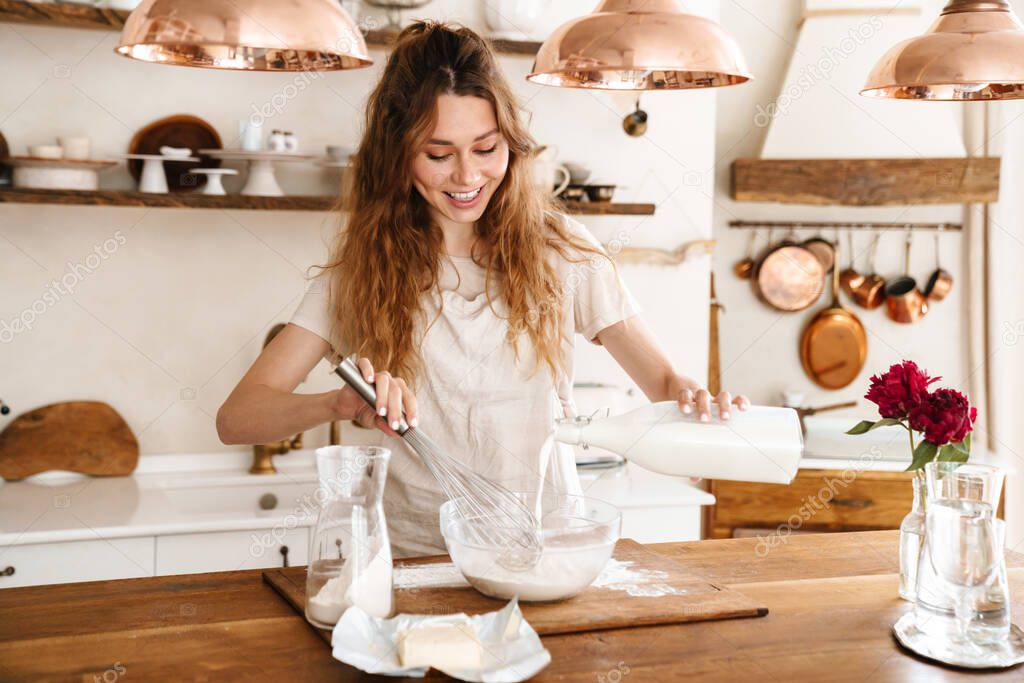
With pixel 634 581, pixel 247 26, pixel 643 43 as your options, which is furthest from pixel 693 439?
pixel 247 26

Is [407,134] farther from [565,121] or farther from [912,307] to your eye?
[912,307]

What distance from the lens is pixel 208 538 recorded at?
2504 mm

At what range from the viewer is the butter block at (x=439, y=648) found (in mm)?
1115

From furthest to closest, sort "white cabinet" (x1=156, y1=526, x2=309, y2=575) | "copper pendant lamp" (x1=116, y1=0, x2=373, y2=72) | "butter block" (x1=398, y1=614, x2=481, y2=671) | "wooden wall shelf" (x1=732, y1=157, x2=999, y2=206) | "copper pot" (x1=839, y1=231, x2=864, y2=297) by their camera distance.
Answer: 1. "copper pot" (x1=839, y1=231, x2=864, y2=297)
2. "wooden wall shelf" (x1=732, y1=157, x2=999, y2=206)
3. "white cabinet" (x1=156, y1=526, x2=309, y2=575)
4. "copper pendant lamp" (x1=116, y1=0, x2=373, y2=72)
5. "butter block" (x1=398, y1=614, x2=481, y2=671)

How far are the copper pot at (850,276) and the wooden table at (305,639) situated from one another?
2.25 meters

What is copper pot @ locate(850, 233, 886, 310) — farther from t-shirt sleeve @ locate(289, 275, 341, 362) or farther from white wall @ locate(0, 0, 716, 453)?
t-shirt sleeve @ locate(289, 275, 341, 362)

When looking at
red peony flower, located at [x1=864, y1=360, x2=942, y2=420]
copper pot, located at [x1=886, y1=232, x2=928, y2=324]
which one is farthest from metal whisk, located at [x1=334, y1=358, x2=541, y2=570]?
copper pot, located at [x1=886, y1=232, x2=928, y2=324]

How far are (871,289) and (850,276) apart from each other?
9cm

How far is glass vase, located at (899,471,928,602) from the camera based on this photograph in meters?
1.44

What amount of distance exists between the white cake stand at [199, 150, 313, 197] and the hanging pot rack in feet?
5.45

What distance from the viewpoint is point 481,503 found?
4.80 ft

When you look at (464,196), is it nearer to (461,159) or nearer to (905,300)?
(461,159)

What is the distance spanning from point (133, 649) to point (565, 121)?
87.0 inches

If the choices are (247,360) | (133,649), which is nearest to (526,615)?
(133,649)
